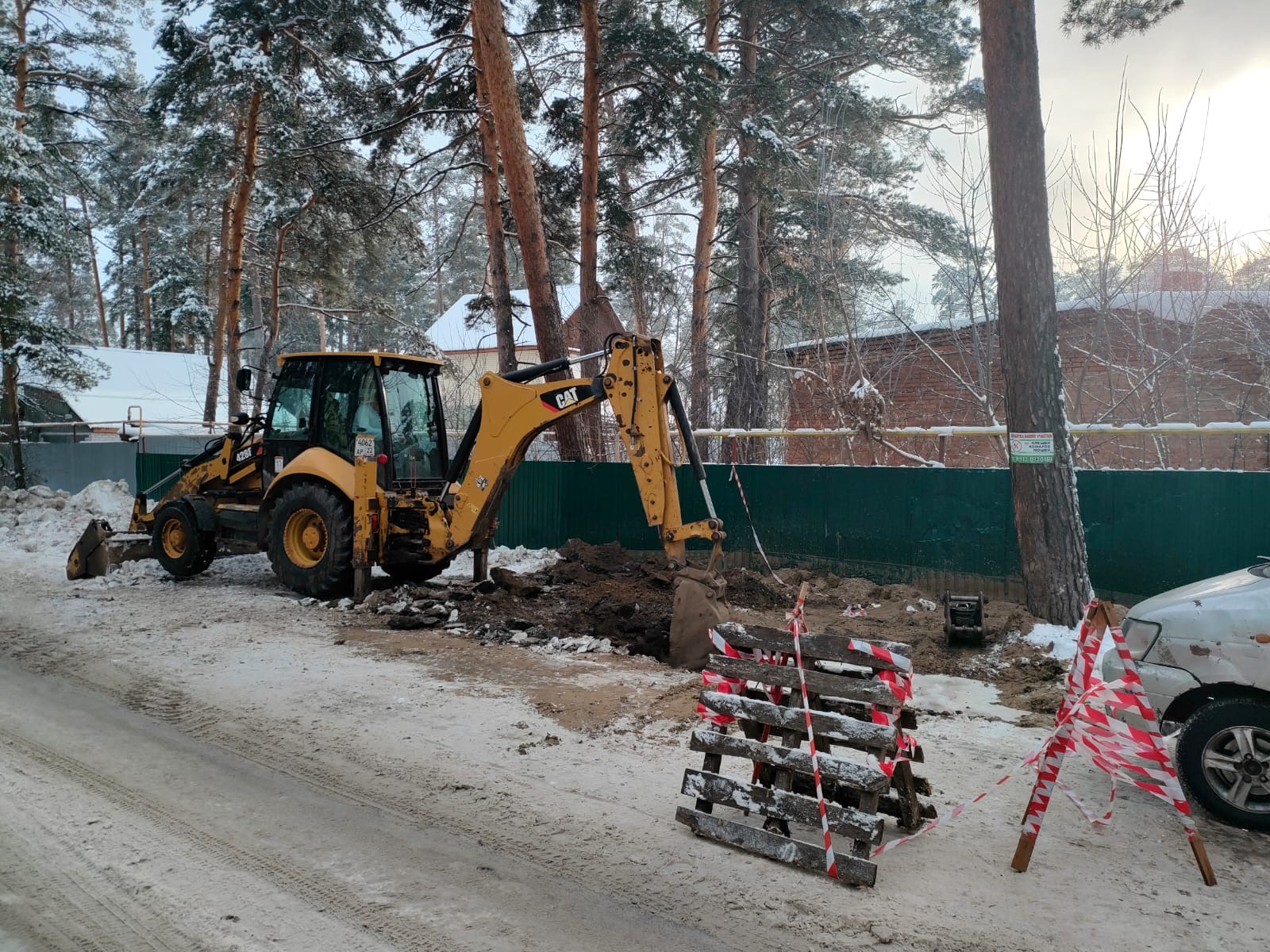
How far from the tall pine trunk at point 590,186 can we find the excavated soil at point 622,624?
3443 mm

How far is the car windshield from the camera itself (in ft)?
33.9

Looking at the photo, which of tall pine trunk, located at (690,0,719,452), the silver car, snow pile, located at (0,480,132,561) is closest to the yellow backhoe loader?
the silver car

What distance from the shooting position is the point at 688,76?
535 inches

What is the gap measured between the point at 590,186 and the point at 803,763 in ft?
41.4

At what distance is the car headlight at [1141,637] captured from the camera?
4785 millimetres

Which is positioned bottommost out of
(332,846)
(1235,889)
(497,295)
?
(1235,889)

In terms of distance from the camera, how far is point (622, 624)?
27.8 feet

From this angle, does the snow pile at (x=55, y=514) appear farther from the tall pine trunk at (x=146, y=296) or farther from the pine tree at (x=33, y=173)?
the tall pine trunk at (x=146, y=296)

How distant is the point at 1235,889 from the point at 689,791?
236 cm

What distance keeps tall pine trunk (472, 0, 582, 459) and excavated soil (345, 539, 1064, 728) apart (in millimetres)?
4105

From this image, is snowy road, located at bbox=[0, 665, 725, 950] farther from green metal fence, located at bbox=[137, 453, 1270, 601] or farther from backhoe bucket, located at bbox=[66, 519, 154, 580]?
green metal fence, located at bbox=[137, 453, 1270, 601]

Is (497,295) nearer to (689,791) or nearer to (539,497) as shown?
(539,497)

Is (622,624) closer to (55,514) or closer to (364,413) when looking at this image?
(364,413)

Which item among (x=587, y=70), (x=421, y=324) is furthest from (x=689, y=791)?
(x=421, y=324)
